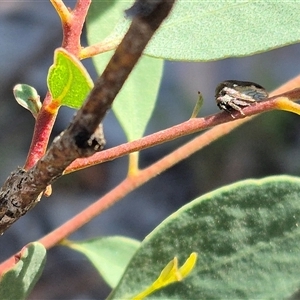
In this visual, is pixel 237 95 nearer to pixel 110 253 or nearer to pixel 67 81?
pixel 67 81

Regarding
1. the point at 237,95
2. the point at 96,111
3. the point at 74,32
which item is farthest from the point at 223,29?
the point at 96,111

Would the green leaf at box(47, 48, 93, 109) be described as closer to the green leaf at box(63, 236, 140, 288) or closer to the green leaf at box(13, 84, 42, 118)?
the green leaf at box(13, 84, 42, 118)

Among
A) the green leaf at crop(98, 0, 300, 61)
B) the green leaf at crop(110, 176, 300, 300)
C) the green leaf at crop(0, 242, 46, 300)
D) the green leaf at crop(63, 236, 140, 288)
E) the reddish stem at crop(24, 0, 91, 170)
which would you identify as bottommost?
the green leaf at crop(63, 236, 140, 288)

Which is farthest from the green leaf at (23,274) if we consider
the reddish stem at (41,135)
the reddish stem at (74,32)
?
the reddish stem at (74,32)

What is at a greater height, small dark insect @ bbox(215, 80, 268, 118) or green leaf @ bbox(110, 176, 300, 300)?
small dark insect @ bbox(215, 80, 268, 118)

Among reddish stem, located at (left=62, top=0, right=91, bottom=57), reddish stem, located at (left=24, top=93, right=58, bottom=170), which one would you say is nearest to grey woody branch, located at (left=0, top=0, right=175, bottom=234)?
reddish stem, located at (left=24, top=93, right=58, bottom=170)

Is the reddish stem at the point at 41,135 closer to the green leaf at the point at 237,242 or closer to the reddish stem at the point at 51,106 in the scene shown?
the reddish stem at the point at 51,106
